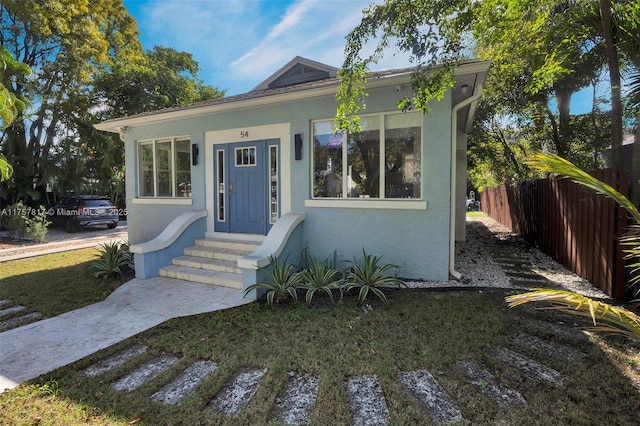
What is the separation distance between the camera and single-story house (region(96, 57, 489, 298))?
5.67m

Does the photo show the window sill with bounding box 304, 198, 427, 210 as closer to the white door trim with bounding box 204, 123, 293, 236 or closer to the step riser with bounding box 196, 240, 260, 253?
the white door trim with bounding box 204, 123, 293, 236

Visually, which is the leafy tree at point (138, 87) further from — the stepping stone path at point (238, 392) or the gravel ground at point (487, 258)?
the stepping stone path at point (238, 392)

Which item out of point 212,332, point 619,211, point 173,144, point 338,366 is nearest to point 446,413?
point 338,366

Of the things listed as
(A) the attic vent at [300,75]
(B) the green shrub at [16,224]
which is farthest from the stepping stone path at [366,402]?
(B) the green shrub at [16,224]

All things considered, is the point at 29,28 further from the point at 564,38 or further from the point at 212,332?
the point at 564,38

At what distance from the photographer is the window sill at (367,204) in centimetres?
577

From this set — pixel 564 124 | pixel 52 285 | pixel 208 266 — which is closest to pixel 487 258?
pixel 564 124

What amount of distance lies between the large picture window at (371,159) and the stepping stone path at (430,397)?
3.43m

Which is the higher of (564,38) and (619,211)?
(564,38)

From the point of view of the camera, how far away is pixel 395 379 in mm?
3025

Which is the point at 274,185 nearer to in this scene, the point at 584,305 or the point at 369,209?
the point at 369,209

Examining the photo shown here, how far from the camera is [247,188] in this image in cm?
739

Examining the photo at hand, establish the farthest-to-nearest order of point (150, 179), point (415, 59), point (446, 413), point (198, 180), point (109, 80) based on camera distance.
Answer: point (109, 80), point (150, 179), point (198, 180), point (415, 59), point (446, 413)

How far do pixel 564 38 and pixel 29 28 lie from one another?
19.7m
